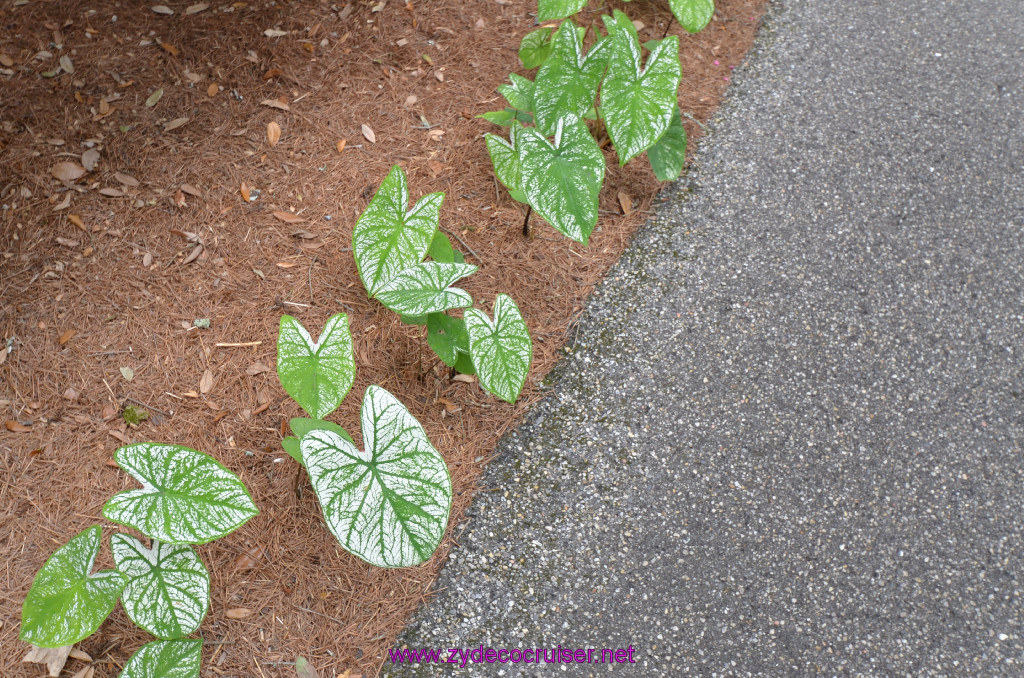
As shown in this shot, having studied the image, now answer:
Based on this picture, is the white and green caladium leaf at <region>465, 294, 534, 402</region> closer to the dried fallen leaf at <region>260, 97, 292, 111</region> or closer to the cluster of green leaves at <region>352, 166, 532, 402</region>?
the cluster of green leaves at <region>352, 166, 532, 402</region>

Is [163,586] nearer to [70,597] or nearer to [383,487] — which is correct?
[70,597]

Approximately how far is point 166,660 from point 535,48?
213 centimetres

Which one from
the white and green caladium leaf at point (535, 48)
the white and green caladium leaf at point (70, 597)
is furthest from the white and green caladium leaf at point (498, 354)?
the white and green caladium leaf at point (535, 48)

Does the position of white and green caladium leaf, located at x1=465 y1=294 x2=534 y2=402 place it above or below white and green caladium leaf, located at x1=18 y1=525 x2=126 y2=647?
above

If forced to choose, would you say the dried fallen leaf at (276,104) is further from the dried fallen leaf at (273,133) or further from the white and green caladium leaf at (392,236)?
the white and green caladium leaf at (392,236)

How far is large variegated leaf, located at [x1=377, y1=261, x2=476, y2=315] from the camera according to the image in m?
1.59

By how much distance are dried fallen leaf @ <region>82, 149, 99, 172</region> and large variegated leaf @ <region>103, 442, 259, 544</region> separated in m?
1.22

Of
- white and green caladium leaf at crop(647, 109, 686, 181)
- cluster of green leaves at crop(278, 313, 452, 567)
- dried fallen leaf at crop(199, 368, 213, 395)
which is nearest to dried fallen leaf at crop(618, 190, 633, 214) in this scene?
white and green caladium leaf at crop(647, 109, 686, 181)

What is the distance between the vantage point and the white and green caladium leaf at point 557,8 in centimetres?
214

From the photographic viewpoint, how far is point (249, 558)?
63.1 inches

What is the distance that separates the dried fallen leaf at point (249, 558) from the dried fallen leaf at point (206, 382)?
45cm

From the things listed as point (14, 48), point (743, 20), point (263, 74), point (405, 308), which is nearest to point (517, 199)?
point (405, 308)

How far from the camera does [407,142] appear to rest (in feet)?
7.68

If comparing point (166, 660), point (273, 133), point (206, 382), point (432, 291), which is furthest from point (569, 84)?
point (166, 660)
